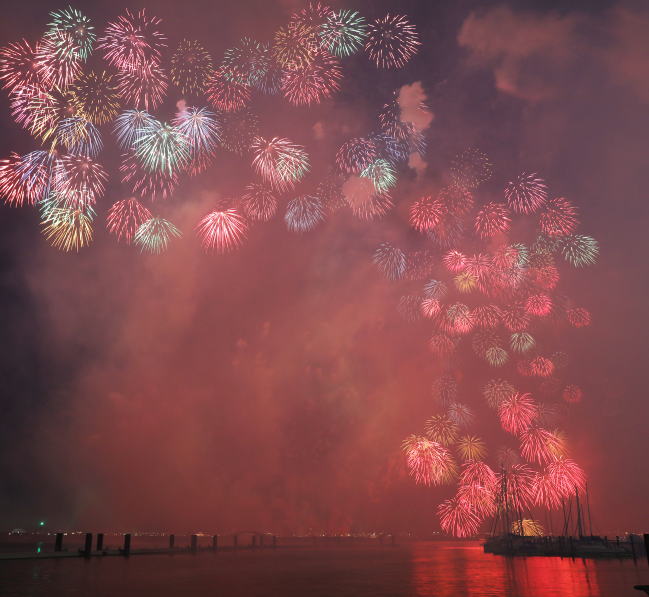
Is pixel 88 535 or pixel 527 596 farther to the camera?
pixel 88 535

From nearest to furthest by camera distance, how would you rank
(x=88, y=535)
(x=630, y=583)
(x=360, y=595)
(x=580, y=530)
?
1. (x=360, y=595)
2. (x=630, y=583)
3. (x=88, y=535)
4. (x=580, y=530)

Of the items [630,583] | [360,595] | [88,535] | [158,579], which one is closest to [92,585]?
[158,579]

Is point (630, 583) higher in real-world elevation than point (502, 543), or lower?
higher

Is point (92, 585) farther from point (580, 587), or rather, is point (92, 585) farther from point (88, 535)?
point (88, 535)

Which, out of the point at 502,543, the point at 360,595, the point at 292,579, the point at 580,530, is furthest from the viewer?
the point at 502,543

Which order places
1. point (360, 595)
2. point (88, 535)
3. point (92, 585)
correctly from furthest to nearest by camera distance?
point (88, 535) → point (92, 585) → point (360, 595)

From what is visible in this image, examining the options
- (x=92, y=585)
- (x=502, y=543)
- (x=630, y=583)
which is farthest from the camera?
(x=502, y=543)

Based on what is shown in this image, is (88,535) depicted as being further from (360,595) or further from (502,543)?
(502,543)

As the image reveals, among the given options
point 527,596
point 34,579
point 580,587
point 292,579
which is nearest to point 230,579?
point 292,579

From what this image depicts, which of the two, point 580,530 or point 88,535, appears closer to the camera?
point 88,535
